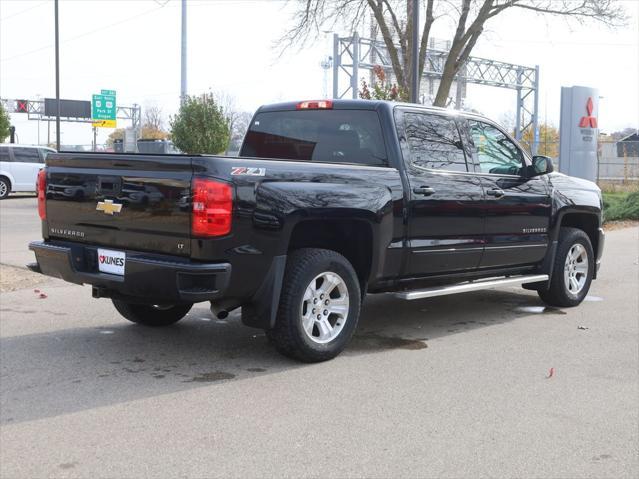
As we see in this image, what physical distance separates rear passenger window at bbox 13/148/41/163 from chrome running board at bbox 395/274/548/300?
2228 centimetres

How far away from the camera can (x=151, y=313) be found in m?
6.99

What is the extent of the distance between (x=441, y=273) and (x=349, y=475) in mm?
3345

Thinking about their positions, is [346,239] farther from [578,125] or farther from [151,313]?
[578,125]

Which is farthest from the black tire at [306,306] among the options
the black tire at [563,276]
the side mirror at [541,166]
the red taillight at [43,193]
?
the black tire at [563,276]

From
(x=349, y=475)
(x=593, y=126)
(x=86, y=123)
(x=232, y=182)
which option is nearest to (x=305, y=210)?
(x=232, y=182)

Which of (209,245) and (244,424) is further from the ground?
(209,245)

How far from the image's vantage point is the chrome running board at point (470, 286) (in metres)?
6.48

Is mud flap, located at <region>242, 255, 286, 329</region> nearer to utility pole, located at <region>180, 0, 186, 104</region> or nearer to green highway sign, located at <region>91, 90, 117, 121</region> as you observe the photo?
utility pole, located at <region>180, 0, 186, 104</region>

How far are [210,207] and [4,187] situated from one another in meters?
23.4

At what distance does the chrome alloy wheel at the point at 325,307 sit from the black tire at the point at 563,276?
3.13m

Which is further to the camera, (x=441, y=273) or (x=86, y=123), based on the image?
(x=86, y=123)

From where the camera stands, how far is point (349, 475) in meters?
3.79

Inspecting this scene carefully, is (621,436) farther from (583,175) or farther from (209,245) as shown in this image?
(583,175)

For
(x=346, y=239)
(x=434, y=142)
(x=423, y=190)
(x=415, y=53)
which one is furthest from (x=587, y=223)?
(x=415, y=53)
